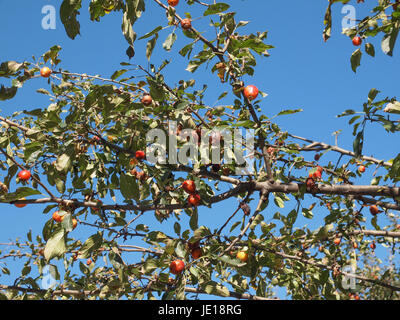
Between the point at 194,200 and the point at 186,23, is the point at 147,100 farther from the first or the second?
the point at 194,200

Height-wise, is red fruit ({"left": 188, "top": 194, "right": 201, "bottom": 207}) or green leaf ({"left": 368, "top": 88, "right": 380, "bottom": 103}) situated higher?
green leaf ({"left": 368, "top": 88, "right": 380, "bottom": 103})

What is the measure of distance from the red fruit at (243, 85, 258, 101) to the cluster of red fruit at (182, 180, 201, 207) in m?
0.74

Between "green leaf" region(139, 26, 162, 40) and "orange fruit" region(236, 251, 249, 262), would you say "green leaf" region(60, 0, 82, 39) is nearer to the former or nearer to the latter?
"green leaf" region(139, 26, 162, 40)

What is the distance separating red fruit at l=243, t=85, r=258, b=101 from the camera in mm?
2773

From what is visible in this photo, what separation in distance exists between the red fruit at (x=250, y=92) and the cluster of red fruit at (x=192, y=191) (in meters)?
0.74

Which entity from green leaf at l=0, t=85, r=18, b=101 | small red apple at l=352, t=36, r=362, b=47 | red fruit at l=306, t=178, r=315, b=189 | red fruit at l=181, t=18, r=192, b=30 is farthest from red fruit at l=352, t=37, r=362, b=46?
green leaf at l=0, t=85, r=18, b=101

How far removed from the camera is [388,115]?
8.14 feet

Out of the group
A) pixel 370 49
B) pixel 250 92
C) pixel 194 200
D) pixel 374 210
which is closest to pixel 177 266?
pixel 194 200

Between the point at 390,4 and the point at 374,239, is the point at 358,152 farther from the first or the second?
the point at 374,239

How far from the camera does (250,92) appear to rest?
9.10 ft

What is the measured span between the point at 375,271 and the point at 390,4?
838 centimetres
